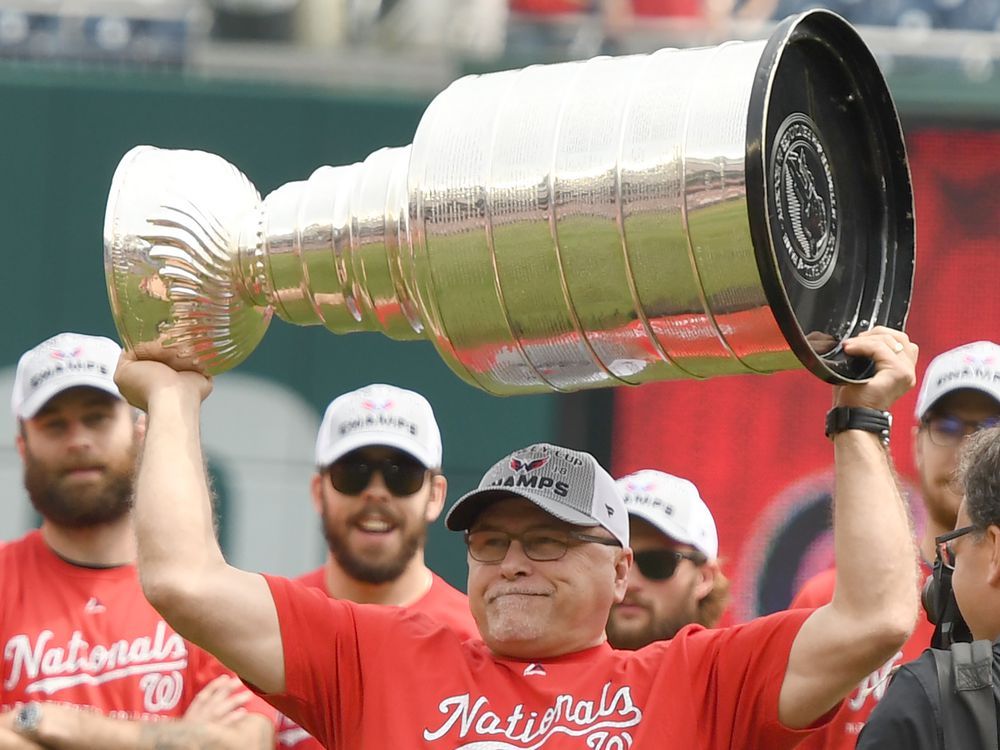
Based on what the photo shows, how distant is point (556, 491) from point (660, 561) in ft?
3.43

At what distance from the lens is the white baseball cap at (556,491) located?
3113 mm

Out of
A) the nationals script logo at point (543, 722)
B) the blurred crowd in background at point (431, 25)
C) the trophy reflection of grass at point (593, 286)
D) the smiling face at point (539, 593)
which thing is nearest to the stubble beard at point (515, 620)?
the smiling face at point (539, 593)

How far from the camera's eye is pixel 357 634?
305 cm

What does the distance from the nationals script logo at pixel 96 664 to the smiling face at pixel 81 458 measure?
308mm

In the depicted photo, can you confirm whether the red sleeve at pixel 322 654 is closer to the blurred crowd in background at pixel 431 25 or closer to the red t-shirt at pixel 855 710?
the red t-shirt at pixel 855 710

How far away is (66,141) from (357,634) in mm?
3920

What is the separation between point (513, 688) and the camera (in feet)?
9.78

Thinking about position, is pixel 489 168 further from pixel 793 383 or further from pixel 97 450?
pixel 793 383

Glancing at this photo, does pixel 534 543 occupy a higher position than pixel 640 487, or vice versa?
pixel 640 487

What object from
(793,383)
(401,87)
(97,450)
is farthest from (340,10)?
(97,450)

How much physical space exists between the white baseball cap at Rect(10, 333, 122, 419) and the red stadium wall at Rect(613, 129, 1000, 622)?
7.70 feet

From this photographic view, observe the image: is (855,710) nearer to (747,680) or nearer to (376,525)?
(747,680)

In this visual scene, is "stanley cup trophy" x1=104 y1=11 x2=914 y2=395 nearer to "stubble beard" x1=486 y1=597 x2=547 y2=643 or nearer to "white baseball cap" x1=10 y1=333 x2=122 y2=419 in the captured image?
"stubble beard" x1=486 y1=597 x2=547 y2=643

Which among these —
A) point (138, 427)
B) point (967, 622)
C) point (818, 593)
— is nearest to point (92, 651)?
point (138, 427)
